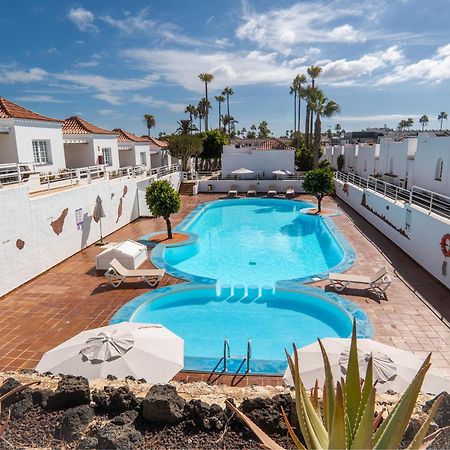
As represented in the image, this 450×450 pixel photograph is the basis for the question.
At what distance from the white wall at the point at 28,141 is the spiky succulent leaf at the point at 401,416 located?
61.2 feet

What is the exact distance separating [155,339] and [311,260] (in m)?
10.4

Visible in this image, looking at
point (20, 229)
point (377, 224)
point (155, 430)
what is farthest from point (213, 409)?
point (377, 224)

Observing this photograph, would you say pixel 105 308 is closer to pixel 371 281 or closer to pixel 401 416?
pixel 371 281

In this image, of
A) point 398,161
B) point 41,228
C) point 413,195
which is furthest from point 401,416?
point 398,161

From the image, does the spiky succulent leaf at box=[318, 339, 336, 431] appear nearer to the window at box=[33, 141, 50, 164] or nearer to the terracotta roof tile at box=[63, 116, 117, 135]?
the window at box=[33, 141, 50, 164]

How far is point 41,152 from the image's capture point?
19.5 metres

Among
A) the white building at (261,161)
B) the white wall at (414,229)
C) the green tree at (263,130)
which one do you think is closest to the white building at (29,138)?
the white wall at (414,229)

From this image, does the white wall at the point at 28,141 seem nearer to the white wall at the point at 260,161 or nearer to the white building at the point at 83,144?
the white building at the point at 83,144

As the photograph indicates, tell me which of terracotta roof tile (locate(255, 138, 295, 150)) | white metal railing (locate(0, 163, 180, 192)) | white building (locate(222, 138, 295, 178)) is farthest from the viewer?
Answer: terracotta roof tile (locate(255, 138, 295, 150))

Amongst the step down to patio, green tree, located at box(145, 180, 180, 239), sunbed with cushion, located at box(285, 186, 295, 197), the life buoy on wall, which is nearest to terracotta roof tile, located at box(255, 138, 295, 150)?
sunbed with cushion, located at box(285, 186, 295, 197)

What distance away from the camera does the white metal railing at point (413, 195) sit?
44.7 feet

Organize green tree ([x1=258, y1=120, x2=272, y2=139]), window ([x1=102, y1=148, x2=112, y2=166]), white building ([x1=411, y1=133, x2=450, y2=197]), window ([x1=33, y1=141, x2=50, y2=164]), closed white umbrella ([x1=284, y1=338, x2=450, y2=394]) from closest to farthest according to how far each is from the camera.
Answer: closed white umbrella ([x1=284, y1=338, x2=450, y2=394]), white building ([x1=411, y1=133, x2=450, y2=197]), window ([x1=33, y1=141, x2=50, y2=164]), window ([x1=102, y1=148, x2=112, y2=166]), green tree ([x1=258, y1=120, x2=272, y2=139])

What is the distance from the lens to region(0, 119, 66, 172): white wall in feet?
55.9

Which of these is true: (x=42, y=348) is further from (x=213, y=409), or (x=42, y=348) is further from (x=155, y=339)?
(x=213, y=409)
